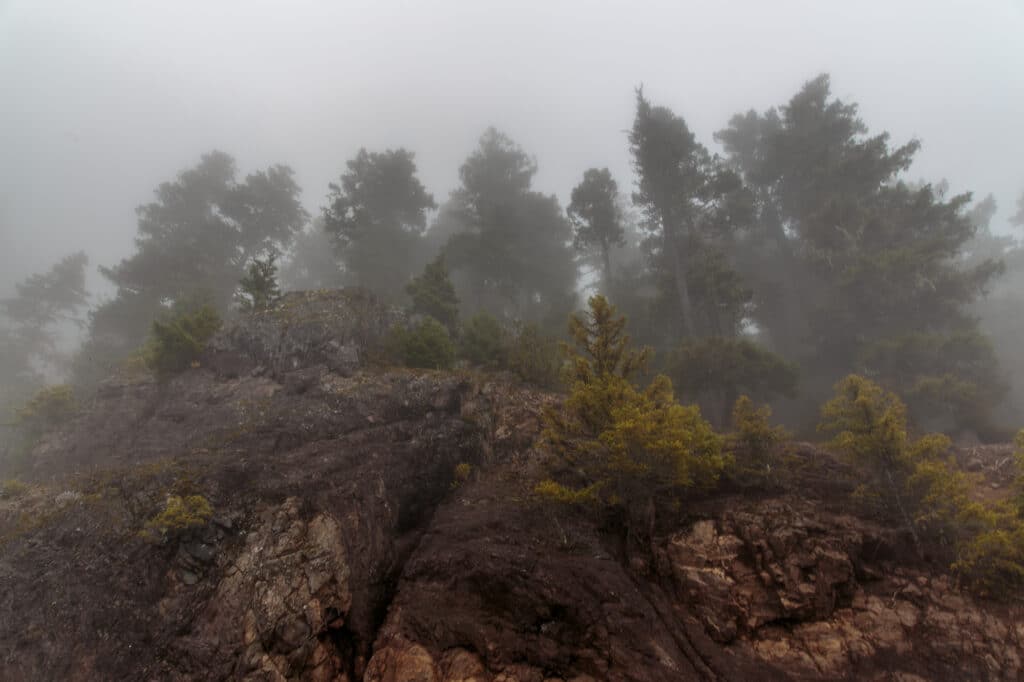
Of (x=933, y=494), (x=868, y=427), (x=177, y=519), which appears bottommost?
(x=177, y=519)

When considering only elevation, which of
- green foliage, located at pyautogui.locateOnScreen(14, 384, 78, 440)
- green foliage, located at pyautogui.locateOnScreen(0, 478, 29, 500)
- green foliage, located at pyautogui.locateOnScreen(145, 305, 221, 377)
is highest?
green foliage, located at pyautogui.locateOnScreen(145, 305, 221, 377)

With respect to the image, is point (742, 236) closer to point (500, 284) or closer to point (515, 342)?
point (500, 284)

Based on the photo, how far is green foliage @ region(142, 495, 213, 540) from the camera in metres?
9.77

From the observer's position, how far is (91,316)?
26.2 metres

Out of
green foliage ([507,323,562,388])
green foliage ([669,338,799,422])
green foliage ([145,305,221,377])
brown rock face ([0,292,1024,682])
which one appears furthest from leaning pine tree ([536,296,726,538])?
green foliage ([145,305,221,377])

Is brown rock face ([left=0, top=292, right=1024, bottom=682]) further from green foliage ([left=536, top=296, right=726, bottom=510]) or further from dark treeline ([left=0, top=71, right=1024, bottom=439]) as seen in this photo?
dark treeline ([left=0, top=71, right=1024, bottom=439])

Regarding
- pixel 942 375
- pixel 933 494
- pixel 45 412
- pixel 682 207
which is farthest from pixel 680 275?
pixel 45 412

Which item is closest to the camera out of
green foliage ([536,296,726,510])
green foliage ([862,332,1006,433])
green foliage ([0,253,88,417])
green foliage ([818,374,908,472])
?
green foliage ([818,374,908,472])

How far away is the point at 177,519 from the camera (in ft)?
32.1

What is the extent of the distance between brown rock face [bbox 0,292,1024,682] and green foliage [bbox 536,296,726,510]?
1.26m

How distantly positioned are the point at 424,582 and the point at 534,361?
9685 mm

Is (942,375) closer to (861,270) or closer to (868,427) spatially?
(861,270)

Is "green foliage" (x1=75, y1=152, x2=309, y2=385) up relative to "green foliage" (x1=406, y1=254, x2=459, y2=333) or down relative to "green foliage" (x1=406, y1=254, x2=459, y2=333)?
up

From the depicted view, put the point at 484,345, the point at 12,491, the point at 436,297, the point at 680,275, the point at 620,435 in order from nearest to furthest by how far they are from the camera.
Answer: the point at 620,435 → the point at 12,491 → the point at 484,345 → the point at 436,297 → the point at 680,275
